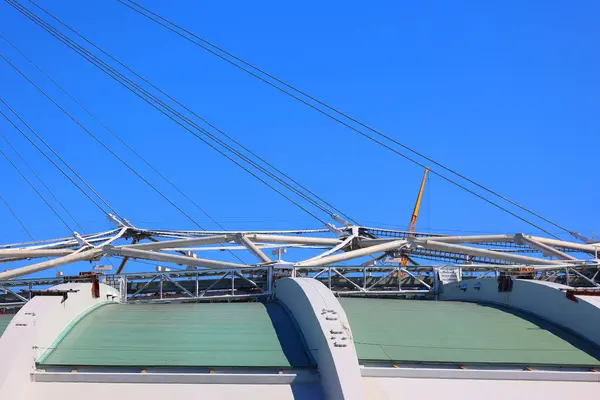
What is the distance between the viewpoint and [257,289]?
39.2 metres

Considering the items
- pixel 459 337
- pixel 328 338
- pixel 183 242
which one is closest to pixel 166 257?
pixel 183 242

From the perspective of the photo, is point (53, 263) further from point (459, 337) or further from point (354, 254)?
point (459, 337)

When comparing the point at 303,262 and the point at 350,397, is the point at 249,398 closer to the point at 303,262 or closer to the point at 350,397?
the point at 350,397

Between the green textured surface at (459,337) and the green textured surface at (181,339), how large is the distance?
113 inches

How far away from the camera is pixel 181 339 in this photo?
2352 cm

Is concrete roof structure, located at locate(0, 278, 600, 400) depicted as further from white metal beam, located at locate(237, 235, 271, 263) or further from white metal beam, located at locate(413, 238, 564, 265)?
white metal beam, located at locate(413, 238, 564, 265)

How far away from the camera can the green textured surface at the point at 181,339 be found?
2156cm

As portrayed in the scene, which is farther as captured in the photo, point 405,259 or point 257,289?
point 405,259

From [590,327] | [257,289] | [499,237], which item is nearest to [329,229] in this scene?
[499,237]

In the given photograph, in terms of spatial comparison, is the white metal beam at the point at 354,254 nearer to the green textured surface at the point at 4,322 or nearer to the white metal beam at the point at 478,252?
the white metal beam at the point at 478,252

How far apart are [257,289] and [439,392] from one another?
64.2 feet

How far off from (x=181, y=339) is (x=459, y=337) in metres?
9.87

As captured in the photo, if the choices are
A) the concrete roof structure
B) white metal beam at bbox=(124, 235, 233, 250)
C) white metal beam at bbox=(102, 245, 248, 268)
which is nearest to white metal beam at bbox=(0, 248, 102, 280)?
white metal beam at bbox=(102, 245, 248, 268)

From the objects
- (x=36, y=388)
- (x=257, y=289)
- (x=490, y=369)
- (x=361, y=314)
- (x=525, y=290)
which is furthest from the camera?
(x=257, y=289)
